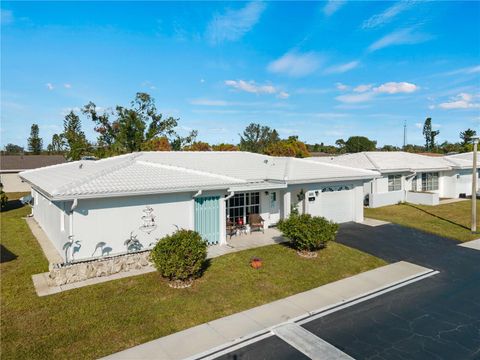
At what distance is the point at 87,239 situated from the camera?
12766 millimetres

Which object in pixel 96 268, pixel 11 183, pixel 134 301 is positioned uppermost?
pixel 11 183

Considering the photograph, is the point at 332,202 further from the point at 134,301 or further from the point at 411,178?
the point at 134,301

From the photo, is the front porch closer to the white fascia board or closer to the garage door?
the white fascia board


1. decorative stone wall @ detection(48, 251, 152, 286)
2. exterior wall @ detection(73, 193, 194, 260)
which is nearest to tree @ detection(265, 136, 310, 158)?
exterior wall @ detection(73, 193, 194, 260)

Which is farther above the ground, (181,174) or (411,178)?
(181,174)

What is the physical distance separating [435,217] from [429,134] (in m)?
82.6

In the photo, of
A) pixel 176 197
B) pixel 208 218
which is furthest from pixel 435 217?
pixel 176 197

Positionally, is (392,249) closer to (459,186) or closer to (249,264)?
(249,264)

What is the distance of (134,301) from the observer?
10.3m

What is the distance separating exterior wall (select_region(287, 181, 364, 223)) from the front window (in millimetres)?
2131

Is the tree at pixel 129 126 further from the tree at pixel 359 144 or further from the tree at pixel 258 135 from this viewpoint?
the tree at pixel 359 144

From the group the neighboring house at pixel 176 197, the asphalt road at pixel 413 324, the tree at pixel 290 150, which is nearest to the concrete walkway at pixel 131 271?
the neighboring house at pixel 176 197

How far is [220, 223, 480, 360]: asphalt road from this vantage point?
7.76 m

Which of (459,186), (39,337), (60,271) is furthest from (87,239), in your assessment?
(459,186)
